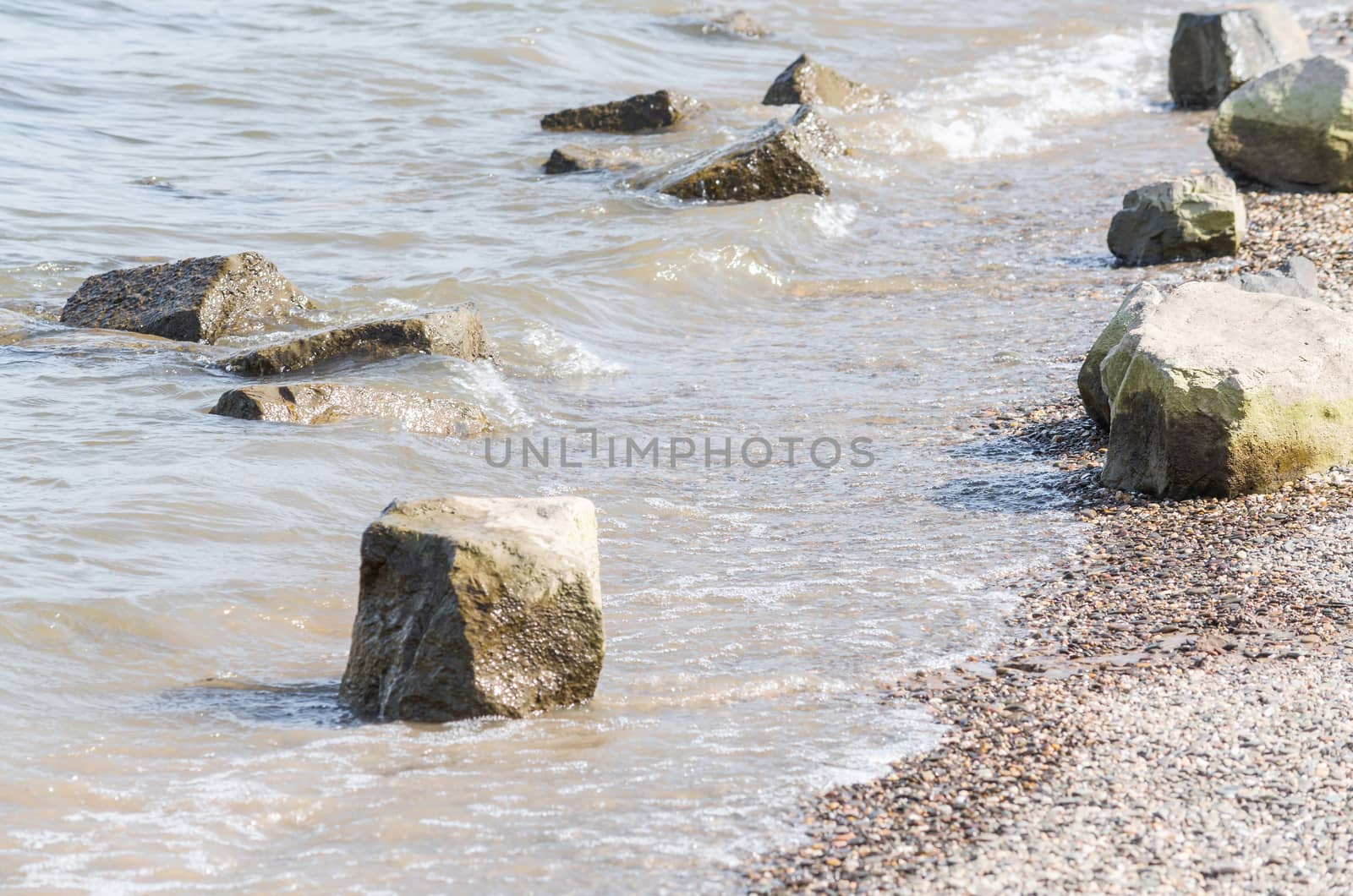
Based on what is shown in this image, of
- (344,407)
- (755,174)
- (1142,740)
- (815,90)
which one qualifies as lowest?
(1142,740)

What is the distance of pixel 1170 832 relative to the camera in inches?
138

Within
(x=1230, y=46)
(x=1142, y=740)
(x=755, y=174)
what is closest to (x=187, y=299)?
(x=755, y=174)

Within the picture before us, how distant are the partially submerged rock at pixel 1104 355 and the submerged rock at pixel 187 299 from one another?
4886 mm

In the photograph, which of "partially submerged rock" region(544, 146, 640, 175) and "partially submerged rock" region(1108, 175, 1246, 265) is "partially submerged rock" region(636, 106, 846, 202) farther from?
"partially submerged rock" region(1108, 175, 1246, 265)

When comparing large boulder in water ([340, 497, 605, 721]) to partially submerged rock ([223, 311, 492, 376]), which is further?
partially submerged rock ([223, 311, 492, 376])

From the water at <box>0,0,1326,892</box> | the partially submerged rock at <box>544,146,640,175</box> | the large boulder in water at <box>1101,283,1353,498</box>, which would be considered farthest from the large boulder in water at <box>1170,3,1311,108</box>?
the large boulder in water at <box>1101,283,1353,498</box>

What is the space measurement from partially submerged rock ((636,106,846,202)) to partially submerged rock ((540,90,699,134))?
2.72 metres

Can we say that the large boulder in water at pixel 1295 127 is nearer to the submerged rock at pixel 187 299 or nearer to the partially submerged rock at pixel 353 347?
the partially submerged rock at pixel 353 347

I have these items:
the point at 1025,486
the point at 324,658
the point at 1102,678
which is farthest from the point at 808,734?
the point at 1025,486

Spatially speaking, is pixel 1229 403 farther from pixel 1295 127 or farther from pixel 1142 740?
pixel 1295 127

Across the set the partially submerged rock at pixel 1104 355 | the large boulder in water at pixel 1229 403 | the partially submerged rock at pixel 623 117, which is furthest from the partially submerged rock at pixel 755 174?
the large boulder in water at pixel 1229 403

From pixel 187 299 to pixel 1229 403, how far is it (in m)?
5.90

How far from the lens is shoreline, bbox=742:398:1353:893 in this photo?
3.41m

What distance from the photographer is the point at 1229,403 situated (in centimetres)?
562
